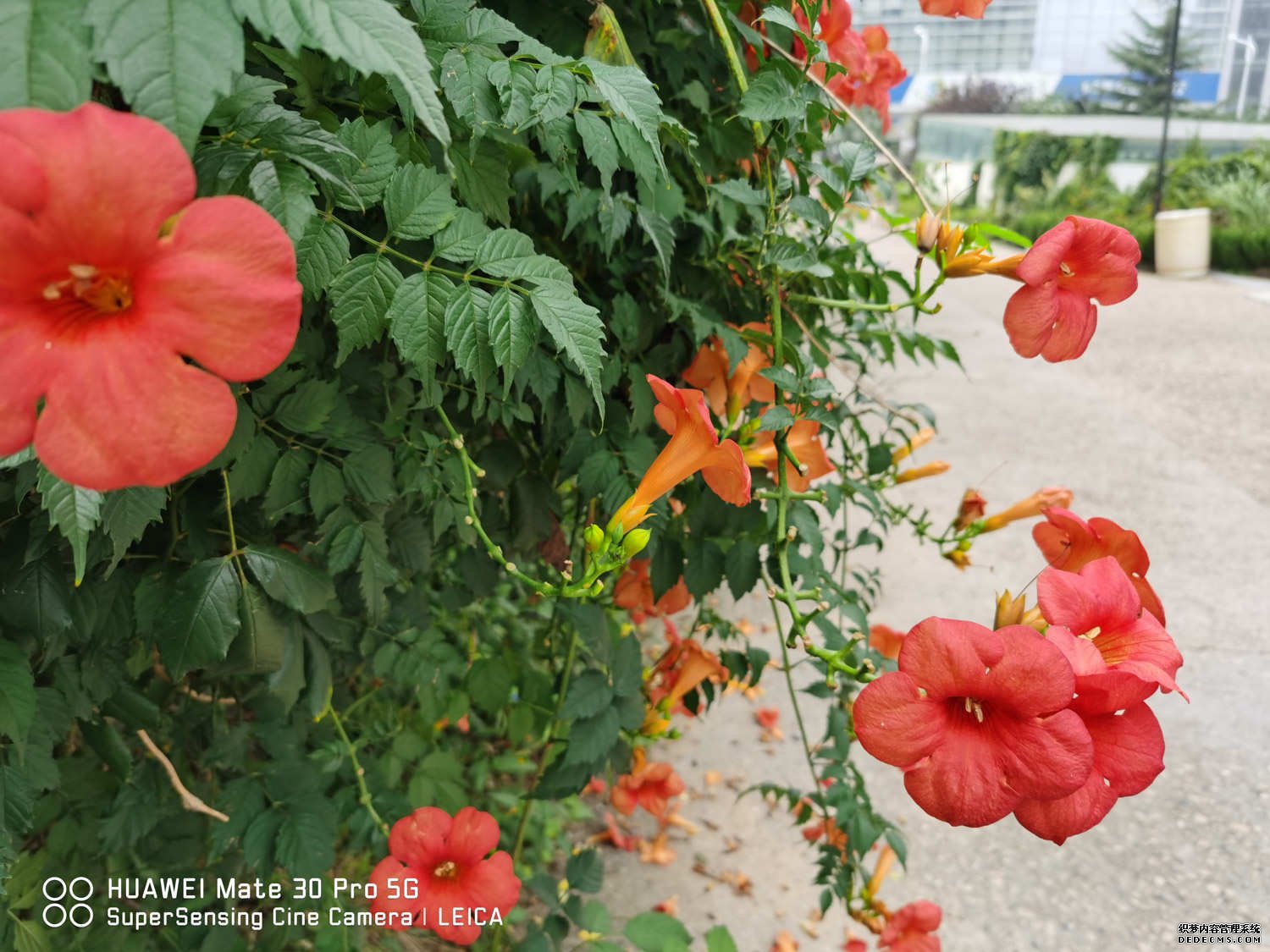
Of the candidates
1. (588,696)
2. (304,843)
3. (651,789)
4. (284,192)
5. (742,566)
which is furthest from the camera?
(651,789)

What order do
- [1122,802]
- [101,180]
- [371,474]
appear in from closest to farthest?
[101,180] < [371,474] < [1122,802]

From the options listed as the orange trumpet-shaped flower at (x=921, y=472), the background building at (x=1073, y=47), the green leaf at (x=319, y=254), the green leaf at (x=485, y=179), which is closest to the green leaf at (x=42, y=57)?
the green leaf at (x=319, y=254)

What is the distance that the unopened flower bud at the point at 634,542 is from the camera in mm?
868

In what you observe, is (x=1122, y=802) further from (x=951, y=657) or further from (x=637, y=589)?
(x=951, y=657)

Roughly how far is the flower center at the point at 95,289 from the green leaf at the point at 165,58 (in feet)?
0.27

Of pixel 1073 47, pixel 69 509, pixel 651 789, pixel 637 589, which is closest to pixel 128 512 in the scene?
pixel 69 509

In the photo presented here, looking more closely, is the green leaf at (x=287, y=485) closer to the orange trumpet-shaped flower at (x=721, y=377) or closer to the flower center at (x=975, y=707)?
the orange trumpet-shaped flower at (x=721, y=377)

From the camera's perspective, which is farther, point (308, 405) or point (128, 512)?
point (308, 405)

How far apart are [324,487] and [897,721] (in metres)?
0.68

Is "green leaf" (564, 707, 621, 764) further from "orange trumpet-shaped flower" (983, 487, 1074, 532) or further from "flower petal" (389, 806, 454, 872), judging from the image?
"orange trumpet-shaped flower" (983, 487, 1074, 532)

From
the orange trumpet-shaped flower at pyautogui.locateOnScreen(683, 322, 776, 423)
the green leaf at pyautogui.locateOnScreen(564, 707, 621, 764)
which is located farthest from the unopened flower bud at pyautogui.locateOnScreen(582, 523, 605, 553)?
the green leaf at pyautogui.locateOnScreen(564, 707, 621, 764)

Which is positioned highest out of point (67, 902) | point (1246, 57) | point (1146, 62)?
point (67, 902)

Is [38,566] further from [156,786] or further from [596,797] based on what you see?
[596,797]

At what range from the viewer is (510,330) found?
31.8 inches
